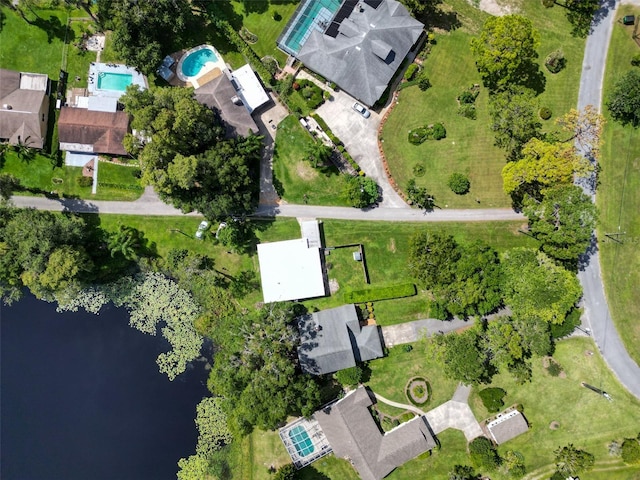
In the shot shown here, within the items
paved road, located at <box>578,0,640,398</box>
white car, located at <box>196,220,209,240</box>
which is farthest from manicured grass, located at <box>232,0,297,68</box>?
paved road, located at <box>578,0,640,398</box>

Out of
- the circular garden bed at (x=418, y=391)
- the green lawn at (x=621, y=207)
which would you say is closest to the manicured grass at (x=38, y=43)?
the circular garden bed at (x=418, y=391)

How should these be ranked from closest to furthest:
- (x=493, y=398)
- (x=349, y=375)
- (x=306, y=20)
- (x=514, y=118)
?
(x=514, y=118) → (x=349, y=375) → (x=493, y=398) → (x=306, y=20)

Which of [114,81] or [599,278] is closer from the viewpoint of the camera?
[599,278]

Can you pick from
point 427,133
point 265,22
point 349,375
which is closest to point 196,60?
point 265,22

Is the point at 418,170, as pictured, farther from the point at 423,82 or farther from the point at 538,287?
the point at 538,287

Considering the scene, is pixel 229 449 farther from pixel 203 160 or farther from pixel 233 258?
pixel 203 160

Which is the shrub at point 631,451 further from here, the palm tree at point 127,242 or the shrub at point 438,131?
the palm tree at point 127,242
